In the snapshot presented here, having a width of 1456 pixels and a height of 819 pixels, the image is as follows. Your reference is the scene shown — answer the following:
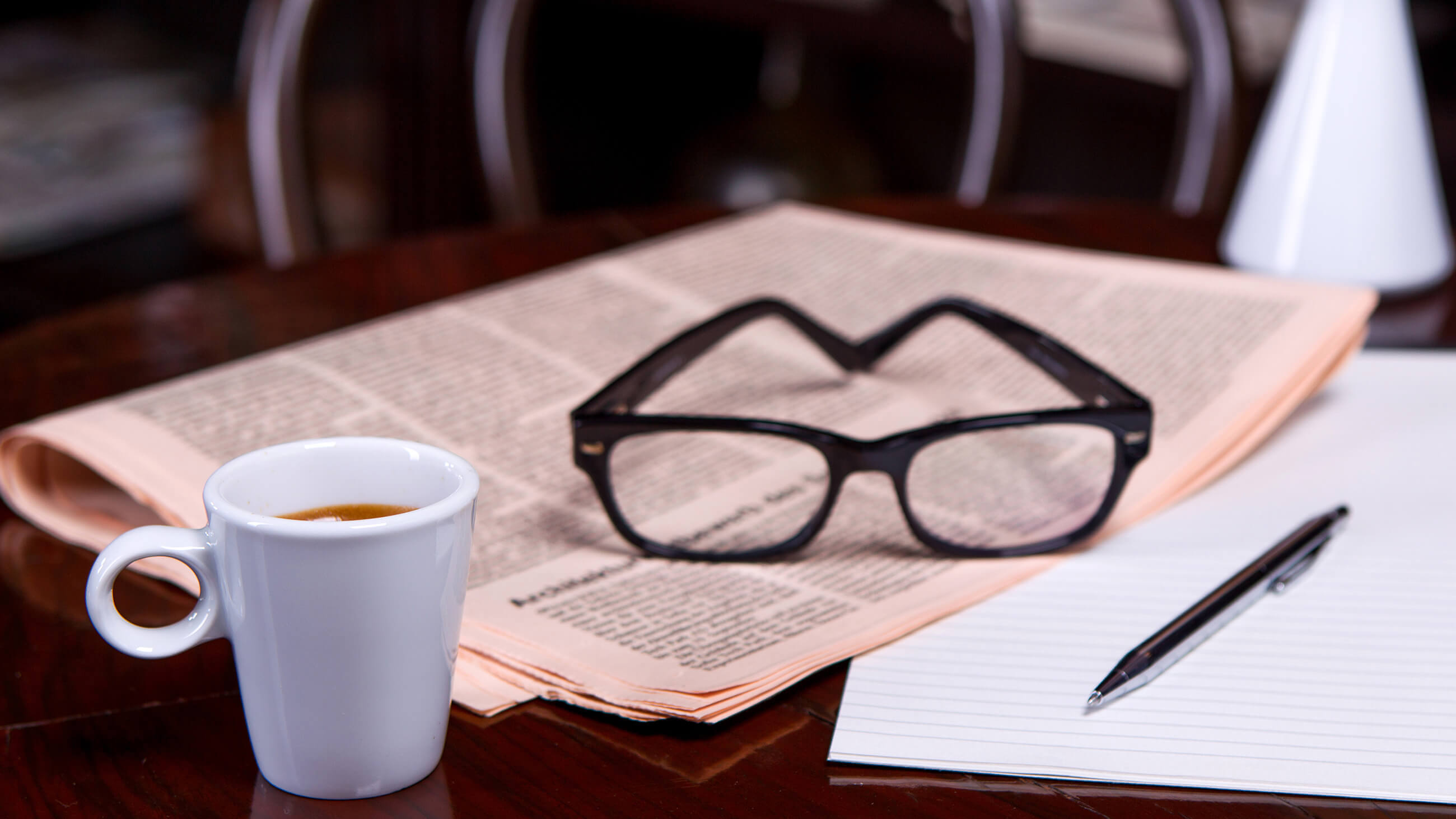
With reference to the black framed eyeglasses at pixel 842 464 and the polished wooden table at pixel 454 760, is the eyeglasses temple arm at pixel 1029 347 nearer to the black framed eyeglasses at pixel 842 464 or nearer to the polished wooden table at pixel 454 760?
the black framed eyeglasses at pixel 842 464

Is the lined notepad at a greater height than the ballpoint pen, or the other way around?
the ballpoint pen

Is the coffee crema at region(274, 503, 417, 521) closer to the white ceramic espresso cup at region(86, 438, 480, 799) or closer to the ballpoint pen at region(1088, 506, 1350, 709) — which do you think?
the white ceramic espresso cup at region(86, 438, 480, 799)

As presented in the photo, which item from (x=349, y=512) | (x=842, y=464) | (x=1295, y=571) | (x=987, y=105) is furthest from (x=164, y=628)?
(x=987, y=105)

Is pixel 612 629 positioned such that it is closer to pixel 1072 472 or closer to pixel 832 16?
pixel 1072 472

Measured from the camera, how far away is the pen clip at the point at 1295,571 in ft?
1.24

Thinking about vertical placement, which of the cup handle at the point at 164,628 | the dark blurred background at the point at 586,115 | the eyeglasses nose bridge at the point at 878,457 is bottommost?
the dark blurred background at the point at 586,115

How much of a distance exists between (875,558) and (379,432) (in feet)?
0.60

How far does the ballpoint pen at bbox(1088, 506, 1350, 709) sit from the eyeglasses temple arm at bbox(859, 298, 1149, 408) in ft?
0.23

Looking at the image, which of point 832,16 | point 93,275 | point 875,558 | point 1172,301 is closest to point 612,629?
point 875,558

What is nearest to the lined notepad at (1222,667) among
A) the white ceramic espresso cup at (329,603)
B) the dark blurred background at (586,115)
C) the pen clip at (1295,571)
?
the pen clip at (1295,571)

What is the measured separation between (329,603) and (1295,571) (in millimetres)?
289

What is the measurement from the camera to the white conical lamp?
0.60m

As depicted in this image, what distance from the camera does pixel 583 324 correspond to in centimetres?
56

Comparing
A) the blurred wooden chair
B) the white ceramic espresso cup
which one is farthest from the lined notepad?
the blurred wooden chair
